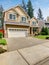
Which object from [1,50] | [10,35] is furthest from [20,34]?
[1,50]

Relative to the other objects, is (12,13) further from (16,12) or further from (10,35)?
(10,35)

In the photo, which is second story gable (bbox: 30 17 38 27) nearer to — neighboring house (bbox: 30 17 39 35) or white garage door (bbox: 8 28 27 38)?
neighboring house (bbox: 30 17 39 35)

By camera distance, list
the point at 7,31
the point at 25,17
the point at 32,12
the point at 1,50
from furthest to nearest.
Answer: the point at 32,12 < the point at 25,17 < the point at 7,31 < the point at 1,50

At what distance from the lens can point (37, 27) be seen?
102 feet

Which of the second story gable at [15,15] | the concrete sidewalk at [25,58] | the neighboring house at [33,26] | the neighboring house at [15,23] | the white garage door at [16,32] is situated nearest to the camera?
the concrete sidewalk at [25,58]

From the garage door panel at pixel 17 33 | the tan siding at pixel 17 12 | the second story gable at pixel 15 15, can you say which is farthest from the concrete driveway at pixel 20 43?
the second story gable at pixel 15 15

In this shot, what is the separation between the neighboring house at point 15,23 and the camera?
23.5m

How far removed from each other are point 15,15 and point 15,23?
213 cm

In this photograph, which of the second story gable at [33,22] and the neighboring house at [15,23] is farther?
the second story gable at [33,22]

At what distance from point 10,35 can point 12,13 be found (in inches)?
218

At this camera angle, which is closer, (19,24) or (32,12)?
(19,24)

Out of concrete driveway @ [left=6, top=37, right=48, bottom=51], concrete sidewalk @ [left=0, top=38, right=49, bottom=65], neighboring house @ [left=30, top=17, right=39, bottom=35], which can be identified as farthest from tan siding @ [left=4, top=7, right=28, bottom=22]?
concrete sidewalk @ [left=0, top=38, right=49, bottom=65]

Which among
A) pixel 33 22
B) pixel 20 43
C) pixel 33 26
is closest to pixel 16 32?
pixel 33 26

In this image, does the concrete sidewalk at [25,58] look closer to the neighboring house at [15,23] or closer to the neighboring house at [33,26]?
the neighboring house at [15,23]
